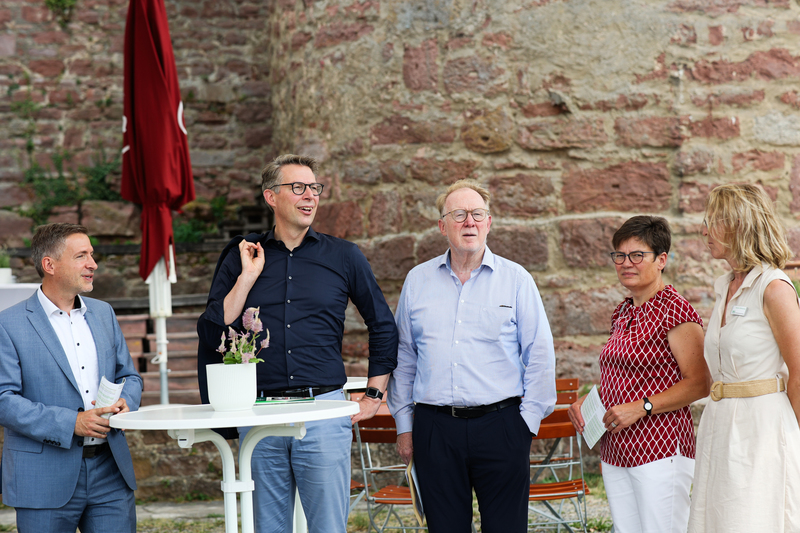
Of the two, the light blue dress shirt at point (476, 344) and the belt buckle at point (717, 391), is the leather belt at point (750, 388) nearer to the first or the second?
the belt buckle at point (717, 391)

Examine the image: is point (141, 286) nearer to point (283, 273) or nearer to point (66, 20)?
point (66, 20)

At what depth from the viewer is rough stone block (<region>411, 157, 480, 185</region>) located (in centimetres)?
473

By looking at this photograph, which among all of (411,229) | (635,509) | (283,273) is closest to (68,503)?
(283,273)

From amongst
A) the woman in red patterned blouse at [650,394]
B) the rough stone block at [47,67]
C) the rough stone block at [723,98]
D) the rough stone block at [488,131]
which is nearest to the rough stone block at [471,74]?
the rough stone block at [488,131]

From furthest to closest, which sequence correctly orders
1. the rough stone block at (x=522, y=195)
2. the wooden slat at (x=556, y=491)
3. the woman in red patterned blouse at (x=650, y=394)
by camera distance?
the rough stone block at (x=522, y=195), the wooden slat at (x=556, y=491), the woman in red patterned blouse at (x=650, y=394)

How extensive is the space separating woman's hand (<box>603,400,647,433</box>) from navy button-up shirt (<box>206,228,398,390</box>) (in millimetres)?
810

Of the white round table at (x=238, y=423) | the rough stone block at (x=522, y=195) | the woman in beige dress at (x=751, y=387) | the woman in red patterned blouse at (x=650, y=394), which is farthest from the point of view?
the rough stone block at (x=522, y=195)

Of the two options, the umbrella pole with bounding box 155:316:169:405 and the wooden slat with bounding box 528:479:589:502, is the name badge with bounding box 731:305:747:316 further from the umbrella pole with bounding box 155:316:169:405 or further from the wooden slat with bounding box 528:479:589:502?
the umbrella pole with bounding box 155:316:169:405

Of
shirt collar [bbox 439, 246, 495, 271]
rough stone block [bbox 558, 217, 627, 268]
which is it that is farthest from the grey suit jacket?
rough stone block [bbox 558, 217, 627, 268]

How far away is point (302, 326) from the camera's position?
2.80m

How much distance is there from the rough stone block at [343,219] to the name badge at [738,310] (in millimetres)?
2887

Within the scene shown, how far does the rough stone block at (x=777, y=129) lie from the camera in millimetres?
4562

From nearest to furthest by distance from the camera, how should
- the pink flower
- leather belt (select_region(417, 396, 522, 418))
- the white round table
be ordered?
1. the white round table
2. the pink flower
3. leather belt (select_region(417, 396, 522, 418))

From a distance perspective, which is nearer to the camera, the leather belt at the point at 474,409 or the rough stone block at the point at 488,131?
the leather belt at the point at 474,409
